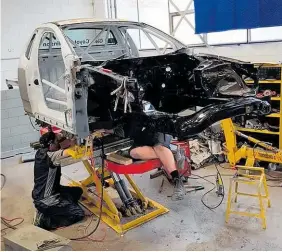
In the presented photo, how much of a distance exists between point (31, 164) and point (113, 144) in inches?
104

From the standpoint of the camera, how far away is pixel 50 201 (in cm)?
404

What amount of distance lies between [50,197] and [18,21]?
415cm

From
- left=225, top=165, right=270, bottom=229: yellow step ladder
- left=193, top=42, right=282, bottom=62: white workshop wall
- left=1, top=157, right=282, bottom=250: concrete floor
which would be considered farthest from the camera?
left=193, top=42, right=282, bottom=62: white workshop wall

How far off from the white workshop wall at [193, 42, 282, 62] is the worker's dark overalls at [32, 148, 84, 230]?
11.3 feet

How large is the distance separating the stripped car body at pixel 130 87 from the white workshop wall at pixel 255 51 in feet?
5.29

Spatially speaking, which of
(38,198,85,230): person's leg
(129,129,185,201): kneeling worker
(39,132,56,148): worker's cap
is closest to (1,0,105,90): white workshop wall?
(39,132,56,148): worker's cap

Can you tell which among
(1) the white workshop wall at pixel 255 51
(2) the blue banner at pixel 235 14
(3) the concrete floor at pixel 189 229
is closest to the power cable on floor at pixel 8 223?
(3) the concrete floor at pixel 189 229

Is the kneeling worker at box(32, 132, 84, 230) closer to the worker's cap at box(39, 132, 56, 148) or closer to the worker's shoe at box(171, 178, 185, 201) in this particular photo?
the worker's cap at box(39, 132, 56, 148)

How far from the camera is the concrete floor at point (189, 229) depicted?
3535mm

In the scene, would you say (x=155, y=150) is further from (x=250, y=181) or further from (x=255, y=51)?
(x=255, y=51)

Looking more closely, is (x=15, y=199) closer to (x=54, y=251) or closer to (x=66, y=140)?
(x=66, y=140)

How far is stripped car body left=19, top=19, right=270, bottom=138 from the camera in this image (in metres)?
3.33

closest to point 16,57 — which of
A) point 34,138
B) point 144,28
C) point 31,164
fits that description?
point 34,138

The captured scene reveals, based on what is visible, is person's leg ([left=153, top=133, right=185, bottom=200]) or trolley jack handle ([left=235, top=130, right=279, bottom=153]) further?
trolley jack handle ([left=235, top=130, right=279, bottom=153])
